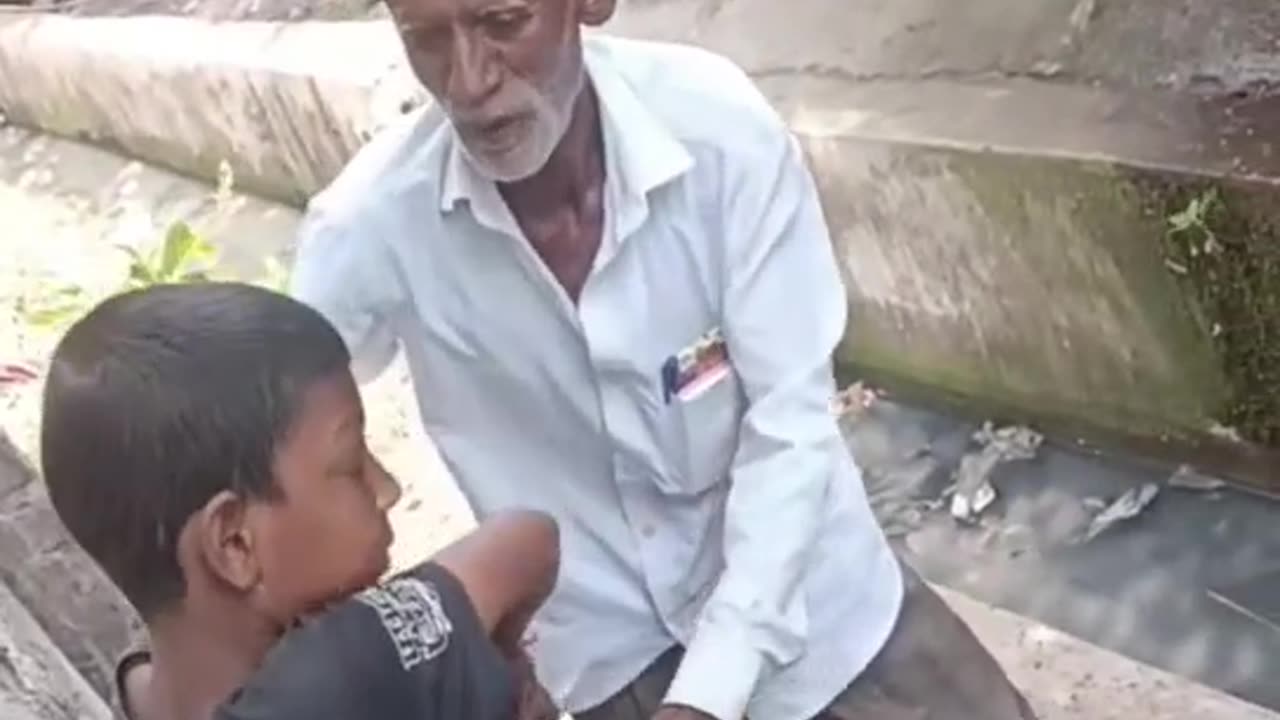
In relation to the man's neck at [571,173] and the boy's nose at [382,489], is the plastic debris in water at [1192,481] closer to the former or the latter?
the man's neck at [571,173]

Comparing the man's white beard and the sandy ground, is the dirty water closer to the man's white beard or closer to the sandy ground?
the sandy ground

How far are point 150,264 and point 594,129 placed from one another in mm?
3580

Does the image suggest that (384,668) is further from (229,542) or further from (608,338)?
(608,338)

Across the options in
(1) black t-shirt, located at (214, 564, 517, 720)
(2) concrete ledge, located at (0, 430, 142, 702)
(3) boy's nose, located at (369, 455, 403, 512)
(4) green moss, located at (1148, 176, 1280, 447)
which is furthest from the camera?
(4) green moss, located at (1148, 176, 1280, 447)

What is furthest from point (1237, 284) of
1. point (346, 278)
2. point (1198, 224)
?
point (346, 278)

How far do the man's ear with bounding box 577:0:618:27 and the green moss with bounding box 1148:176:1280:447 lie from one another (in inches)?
61.7

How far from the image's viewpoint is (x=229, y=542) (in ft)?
5.62

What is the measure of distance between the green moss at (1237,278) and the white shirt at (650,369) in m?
1.35

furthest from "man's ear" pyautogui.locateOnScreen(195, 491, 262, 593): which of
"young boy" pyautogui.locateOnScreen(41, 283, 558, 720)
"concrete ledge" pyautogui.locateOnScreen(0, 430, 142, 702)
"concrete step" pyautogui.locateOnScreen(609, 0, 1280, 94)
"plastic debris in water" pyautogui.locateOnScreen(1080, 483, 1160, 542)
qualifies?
"concrete step" pyautogui.locateOnScreen(609, 0, 1280, 94)

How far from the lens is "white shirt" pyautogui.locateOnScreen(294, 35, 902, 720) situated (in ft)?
7.27

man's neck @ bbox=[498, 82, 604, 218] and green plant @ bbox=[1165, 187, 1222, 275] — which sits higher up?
man's neck @ bbox=[498, 82, 604, 218]

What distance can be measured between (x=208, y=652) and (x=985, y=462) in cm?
265

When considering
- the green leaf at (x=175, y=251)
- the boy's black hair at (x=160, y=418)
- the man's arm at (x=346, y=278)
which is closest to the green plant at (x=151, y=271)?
the green leaf at (x=175, y=251)

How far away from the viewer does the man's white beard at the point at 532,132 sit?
2123mm
